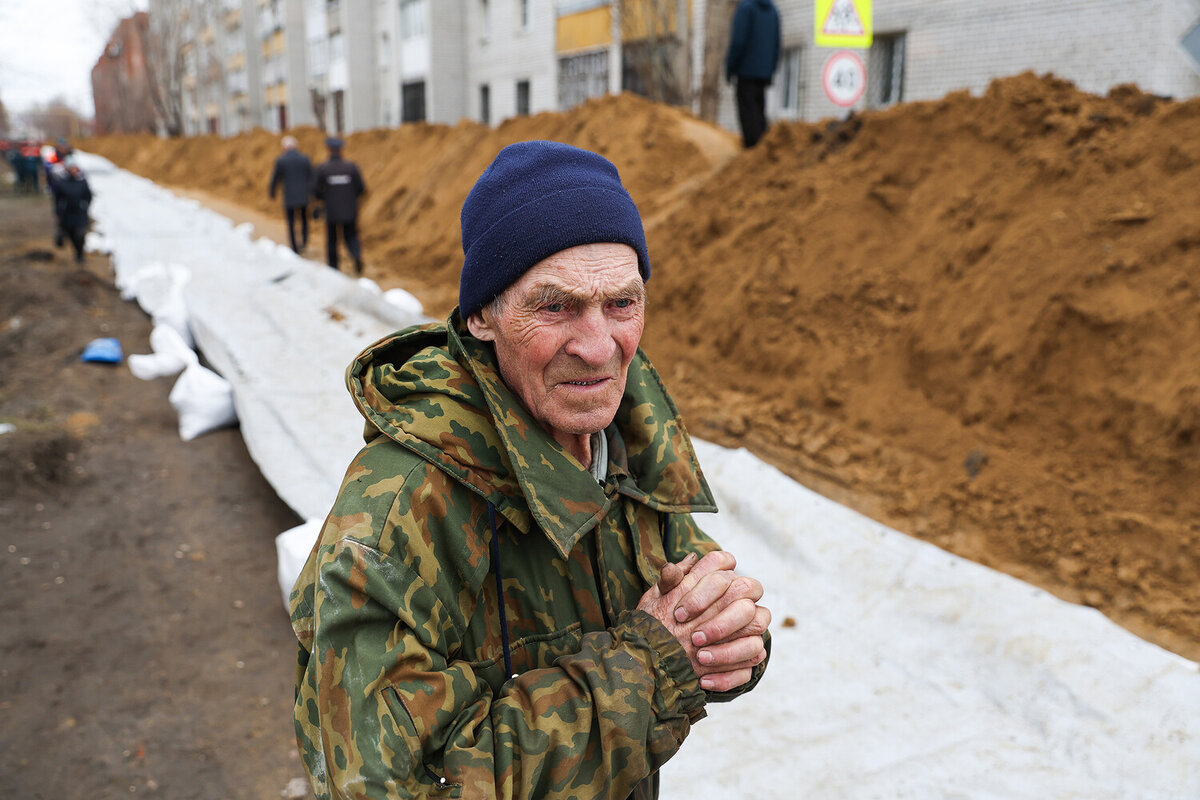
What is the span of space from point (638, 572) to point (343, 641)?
0.57 metres

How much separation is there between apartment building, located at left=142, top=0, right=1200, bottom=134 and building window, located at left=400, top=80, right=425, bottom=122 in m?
0.07

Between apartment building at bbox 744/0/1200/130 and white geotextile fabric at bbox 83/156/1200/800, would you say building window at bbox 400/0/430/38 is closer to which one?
apartment building at bbox 744/0/1200/130

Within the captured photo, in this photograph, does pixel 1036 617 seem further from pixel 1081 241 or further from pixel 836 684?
pixel 1081 241

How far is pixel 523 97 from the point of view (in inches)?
1000

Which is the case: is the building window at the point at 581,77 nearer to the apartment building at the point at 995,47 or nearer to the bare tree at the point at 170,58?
the apartment building at the point at 995,47

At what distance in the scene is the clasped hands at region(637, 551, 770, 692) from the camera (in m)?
1.39

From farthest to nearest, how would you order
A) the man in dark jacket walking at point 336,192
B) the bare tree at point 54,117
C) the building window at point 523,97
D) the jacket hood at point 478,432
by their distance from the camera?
1. the bare tree at point 54,117
2. the building window at point 523,97
3. the man in dark jacket walking at point 336,192
4. the jacket hood at point 478,432

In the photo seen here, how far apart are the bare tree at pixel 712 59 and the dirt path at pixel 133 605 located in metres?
10.6

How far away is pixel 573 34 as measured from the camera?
72.2ft

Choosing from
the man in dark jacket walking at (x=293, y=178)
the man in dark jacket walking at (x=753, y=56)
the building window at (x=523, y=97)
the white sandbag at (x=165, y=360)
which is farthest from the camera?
the building window at (x=523, y=97)

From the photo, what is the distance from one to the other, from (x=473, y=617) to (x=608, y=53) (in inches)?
848

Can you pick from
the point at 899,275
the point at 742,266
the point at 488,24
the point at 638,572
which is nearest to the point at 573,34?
the point at 488,24

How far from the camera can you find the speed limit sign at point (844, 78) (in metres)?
7.34

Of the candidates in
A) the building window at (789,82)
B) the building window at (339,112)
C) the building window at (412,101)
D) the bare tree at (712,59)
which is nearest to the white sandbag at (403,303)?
the bare tree at (712,59)
